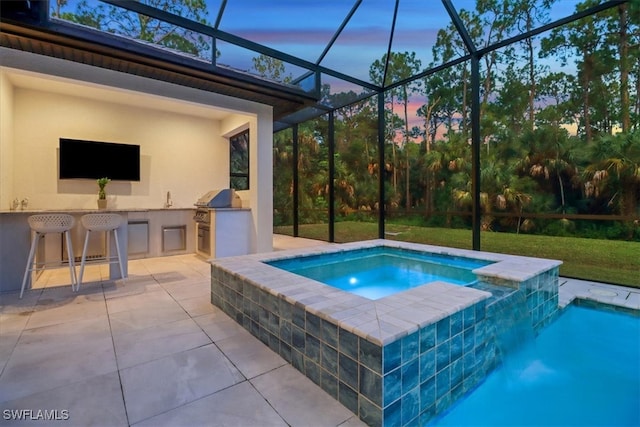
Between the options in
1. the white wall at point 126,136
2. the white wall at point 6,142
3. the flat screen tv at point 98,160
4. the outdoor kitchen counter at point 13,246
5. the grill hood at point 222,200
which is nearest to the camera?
the outdoor kitchen counter at point 13,246

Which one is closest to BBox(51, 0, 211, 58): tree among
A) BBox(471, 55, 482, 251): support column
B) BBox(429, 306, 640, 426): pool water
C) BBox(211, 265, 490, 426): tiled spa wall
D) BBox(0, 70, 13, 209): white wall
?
BBox(0, 70, 13, 209): white wall

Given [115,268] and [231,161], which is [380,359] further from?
[231,161]

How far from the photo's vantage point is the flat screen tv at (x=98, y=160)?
18.2ft

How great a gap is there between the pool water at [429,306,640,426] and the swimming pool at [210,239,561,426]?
0.43 ft

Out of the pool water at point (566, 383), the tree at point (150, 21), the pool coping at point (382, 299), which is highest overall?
the tree at point (150, 21)

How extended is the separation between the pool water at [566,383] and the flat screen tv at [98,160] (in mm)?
6736

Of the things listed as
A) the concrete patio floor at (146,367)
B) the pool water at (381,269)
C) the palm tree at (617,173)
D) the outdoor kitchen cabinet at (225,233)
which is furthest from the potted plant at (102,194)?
the palm tree at (617,173)

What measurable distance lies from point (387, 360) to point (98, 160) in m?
6.64

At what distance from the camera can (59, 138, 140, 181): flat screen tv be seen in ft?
18.2

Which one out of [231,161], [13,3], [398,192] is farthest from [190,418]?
[398,192]

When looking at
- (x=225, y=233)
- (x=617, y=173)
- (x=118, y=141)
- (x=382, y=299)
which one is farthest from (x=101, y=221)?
(x=617, y=173)

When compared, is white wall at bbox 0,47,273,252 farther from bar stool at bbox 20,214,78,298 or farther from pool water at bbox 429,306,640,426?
pool water at bbox 429,306,640,426

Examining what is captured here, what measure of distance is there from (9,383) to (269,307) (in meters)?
1.69

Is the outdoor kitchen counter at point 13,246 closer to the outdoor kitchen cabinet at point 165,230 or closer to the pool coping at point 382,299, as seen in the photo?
the outdoor kitchen cabinet at point 165,230
